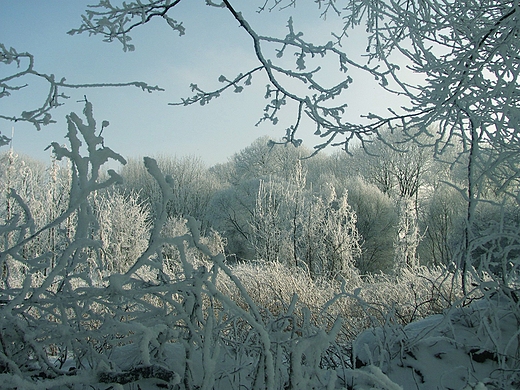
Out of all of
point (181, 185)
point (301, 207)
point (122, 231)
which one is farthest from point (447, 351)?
point (181, 185)

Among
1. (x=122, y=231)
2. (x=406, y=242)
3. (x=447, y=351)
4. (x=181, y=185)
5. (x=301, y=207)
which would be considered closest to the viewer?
(x=447, y=351)

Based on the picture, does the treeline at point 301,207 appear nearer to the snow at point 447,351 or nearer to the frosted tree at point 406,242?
the frosted tree at point 406,242

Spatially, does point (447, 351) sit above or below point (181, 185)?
below

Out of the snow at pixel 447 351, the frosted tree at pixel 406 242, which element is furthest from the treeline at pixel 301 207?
the snow at pixel 447 351

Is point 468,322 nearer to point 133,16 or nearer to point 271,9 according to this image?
point 133,16

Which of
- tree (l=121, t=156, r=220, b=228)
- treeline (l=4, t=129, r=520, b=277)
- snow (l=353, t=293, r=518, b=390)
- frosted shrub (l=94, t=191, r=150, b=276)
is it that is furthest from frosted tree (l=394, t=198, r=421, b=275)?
tree (l=121, t=156, r=220, b=228)

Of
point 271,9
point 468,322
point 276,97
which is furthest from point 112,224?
point 468,322

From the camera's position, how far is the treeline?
988cm

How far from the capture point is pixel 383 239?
16438 mm

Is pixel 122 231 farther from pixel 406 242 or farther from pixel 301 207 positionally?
pixel 406 242

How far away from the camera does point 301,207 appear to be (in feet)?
38.6

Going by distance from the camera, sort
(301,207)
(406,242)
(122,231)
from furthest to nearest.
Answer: (301,207)
(122,231)
(406,242)

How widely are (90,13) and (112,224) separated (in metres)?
9.99

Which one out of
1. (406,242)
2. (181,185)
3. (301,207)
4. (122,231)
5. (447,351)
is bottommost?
(447,351)
